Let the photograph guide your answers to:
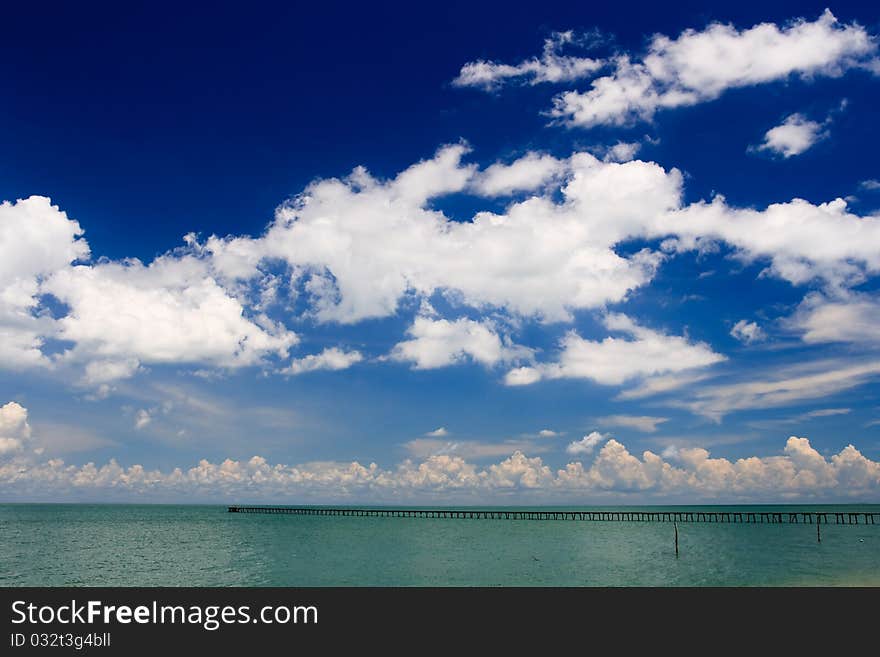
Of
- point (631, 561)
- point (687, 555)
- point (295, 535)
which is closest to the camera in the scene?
point (631, 561)

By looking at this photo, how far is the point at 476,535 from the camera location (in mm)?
119688

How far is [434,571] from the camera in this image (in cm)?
6600

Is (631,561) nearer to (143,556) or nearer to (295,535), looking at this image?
(143,556)
